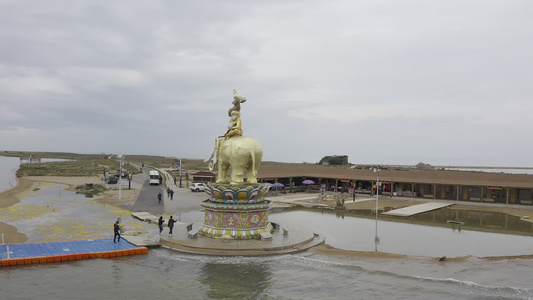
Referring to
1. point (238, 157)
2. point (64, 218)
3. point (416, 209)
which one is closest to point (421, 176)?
point (416, 209)

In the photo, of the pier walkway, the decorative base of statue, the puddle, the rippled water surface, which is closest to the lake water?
the rippled water surface

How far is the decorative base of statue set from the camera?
66.9 feet

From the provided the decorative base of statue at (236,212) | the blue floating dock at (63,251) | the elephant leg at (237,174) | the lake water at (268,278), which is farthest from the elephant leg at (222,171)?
the blue floating dock at (63,251)

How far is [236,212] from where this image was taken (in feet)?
67.1

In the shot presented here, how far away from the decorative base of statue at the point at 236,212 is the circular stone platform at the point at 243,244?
48 centimetres

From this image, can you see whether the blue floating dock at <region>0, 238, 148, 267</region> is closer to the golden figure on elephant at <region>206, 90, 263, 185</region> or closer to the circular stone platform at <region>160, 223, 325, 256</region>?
the circular stone platform at <region>160, 223, 325, 256</region>

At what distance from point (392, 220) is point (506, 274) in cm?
1325

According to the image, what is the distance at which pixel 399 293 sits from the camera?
1327 centimetres

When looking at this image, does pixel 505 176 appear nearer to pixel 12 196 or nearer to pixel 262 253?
pixel 262 253

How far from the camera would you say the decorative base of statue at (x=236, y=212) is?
20.4 m

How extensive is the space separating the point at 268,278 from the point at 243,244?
4502 millimetres

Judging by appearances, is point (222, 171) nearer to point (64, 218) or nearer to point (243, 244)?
point (243, 244)

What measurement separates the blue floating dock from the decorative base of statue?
394cm

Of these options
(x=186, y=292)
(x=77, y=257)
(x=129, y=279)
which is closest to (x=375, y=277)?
(x=186, y=292)
